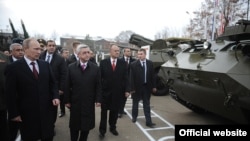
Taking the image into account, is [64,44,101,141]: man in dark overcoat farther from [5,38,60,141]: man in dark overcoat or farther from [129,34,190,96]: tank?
[129,34,190,96]: tank

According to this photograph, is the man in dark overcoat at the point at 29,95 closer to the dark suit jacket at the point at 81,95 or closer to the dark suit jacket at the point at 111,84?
the dark suit jacket at the point at 81,95

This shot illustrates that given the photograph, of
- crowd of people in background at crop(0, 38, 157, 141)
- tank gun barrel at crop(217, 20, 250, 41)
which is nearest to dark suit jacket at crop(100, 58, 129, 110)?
crowd of people in background at crop(0, 38, 157, 141)

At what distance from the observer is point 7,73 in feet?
11.1

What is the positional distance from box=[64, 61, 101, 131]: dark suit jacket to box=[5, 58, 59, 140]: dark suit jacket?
652 millimetres

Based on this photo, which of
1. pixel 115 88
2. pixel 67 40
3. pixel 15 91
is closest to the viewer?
pixel 15 91

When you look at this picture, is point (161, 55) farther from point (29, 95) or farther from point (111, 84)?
point (29, 95)

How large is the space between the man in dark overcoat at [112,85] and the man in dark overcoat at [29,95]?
1.63 metres

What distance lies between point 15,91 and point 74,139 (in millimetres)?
1317

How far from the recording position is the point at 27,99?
337cm

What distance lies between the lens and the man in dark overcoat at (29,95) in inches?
130

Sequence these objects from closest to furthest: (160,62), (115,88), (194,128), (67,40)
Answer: (194,128) < (115,88) < (160,62) < (67,40)

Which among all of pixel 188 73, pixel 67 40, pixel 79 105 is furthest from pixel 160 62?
pixel 67 40

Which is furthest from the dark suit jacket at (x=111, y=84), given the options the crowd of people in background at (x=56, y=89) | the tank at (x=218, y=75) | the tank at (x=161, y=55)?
the tank at (x=161, y=55)

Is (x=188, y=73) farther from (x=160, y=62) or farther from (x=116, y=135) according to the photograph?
(x=160, y=62)
